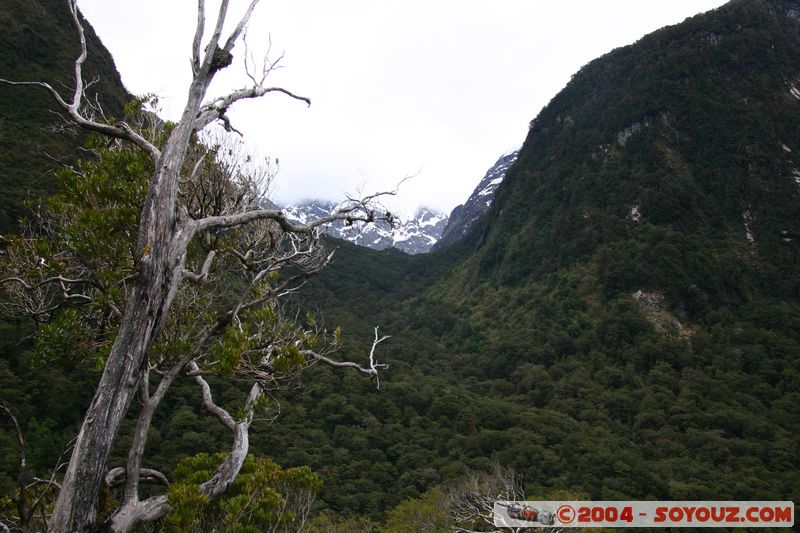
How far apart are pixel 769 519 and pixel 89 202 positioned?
33.2 meters

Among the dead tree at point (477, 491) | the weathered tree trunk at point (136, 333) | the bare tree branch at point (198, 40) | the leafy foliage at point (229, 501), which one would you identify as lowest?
the dead tree at point (477, 491)

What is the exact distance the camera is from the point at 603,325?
240ft

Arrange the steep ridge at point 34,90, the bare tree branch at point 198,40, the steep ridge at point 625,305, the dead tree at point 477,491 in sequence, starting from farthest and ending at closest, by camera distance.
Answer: the steep ridge at point 625,305, the steep ridge at point 34,90, the dead tree at point 477,491, the bare tree branch at point 198,40

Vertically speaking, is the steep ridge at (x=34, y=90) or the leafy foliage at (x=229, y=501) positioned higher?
the steep ridge at (x=34, y=90)

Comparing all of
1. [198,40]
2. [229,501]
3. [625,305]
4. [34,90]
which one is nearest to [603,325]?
[625,305]

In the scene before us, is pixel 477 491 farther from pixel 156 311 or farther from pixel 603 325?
pixel 603 325

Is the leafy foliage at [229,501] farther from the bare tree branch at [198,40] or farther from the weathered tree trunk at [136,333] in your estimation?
the bare tree branch at [198,40]

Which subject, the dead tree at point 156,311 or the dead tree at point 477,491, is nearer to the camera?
the dead tree at point 156,311

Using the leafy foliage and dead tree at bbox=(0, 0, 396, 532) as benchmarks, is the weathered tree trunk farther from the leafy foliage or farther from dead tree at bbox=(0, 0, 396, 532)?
the leafy foliage

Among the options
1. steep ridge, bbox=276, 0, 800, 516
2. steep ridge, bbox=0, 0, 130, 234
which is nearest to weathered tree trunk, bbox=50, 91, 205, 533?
steep ridge, bbox=276, 0, 800, 516

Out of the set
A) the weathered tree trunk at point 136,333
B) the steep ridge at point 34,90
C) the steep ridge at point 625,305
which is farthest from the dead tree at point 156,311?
the steep ridge at point 34,90

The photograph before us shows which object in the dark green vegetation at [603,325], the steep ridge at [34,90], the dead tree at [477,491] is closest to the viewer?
the dead tree at [477,491]

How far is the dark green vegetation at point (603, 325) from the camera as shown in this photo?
141 ft

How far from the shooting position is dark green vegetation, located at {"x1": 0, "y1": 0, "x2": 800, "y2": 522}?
42969 millimetres
